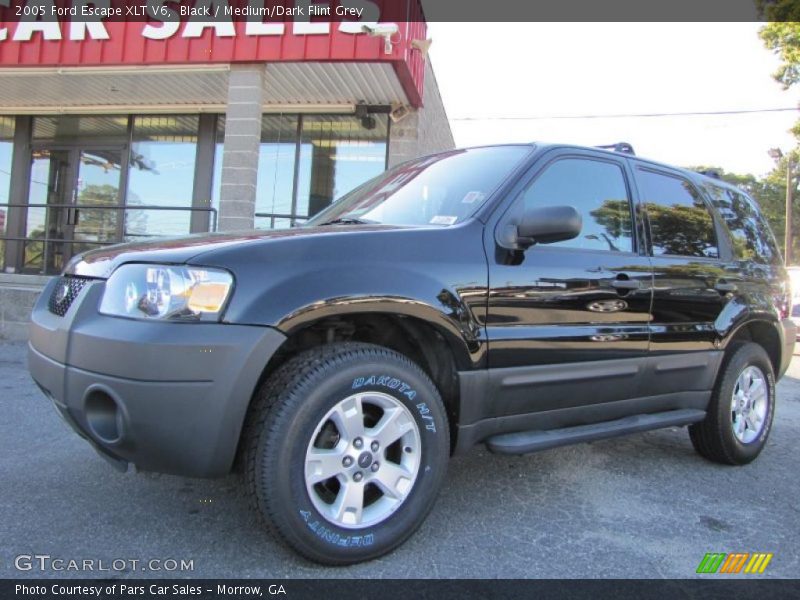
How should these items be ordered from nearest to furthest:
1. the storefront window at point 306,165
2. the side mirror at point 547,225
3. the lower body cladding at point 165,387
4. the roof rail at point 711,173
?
the lower body cladding at point 165,387 → the side mirror at point 547,225 → the roof rail at point 711,173 → the storefront window at point 306,165

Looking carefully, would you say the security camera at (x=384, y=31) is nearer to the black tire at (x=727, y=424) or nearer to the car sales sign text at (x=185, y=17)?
the car sales sign text at (x=185, y=17)

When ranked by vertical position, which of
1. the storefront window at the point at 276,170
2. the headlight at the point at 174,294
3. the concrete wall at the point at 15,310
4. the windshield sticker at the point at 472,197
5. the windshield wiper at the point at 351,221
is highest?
the storefront window at the point at 276,170

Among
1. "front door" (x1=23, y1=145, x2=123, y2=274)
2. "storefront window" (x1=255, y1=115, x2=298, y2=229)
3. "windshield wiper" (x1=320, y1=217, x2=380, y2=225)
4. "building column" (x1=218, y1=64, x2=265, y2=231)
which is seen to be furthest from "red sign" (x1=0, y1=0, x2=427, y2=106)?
"windshield wiper" (x1=320, y1=217, x2=380, y2=225)

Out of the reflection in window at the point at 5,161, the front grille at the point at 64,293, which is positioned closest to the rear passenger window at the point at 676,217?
the front grille at the point at 64,293

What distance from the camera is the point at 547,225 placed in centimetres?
268

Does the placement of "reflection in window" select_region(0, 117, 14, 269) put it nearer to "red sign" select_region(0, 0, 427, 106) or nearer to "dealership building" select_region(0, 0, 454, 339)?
"dealership building" select_region(0, 0, 454, 339)

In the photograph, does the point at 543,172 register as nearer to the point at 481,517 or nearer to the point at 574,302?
the point at 574,302

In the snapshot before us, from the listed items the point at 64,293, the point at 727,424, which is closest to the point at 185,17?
the point at 64,293

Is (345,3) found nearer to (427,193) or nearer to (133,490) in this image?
(427,193)

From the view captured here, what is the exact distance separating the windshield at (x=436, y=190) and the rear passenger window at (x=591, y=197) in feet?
0.64

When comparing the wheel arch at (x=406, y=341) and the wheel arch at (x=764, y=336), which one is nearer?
the wheel arch at (x=406, y=341)

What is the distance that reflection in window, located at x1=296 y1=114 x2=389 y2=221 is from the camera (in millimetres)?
10203

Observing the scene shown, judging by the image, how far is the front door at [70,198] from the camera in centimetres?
1100

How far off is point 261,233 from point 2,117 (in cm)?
1173
